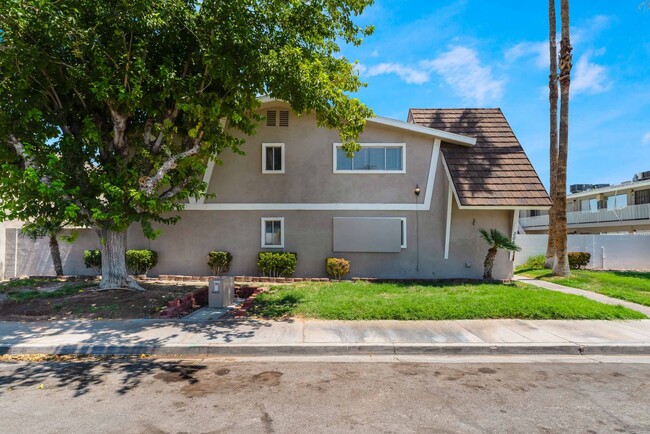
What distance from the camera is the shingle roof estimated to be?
13.1 metres

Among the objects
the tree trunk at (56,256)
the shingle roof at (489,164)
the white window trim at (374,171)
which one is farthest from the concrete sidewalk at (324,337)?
the white window trim at (374,171)

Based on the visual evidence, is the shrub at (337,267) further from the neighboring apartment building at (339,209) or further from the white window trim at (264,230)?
the white window trim at (264,230)

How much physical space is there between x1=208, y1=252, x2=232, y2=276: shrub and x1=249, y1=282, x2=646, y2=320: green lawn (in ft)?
11.8

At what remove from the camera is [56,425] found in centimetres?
396

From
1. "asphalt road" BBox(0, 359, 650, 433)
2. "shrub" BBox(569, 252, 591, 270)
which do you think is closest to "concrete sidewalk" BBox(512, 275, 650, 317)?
"shrub" BBox(569, 252, 591, 270)

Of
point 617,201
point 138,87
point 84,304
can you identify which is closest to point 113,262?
point 84,304

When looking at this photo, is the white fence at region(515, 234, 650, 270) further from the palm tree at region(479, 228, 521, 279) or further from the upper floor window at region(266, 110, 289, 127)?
the upper floor window at region(266, 110, 289, 127)

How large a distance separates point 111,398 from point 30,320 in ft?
16.9

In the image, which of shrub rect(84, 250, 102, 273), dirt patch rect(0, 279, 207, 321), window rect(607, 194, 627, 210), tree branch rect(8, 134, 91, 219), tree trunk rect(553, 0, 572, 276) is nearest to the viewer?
dirt patch rect(0, 279, 207, 321)

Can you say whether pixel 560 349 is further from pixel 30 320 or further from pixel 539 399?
pixel 30 320

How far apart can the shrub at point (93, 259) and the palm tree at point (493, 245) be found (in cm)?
1384

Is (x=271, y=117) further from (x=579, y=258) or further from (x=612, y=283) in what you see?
(x=579, y=258)

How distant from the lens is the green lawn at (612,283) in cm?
1101

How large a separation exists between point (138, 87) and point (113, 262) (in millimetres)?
4979
